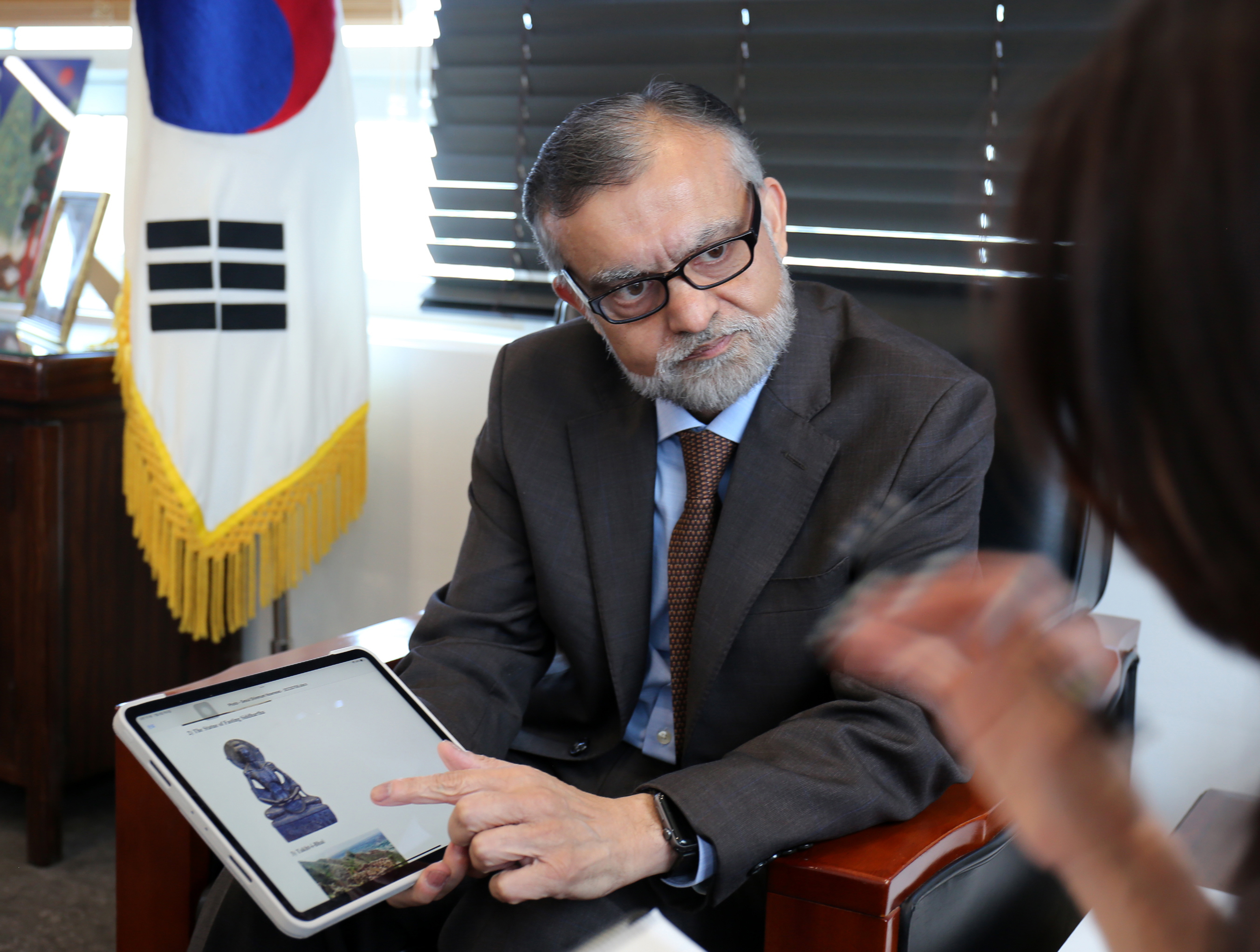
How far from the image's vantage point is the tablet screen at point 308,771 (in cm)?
108

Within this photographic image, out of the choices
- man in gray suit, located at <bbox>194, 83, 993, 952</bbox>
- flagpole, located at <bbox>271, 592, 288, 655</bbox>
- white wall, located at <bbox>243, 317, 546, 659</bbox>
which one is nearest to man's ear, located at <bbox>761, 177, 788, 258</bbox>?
man in gray suit, located at <bbox>194, 83, 993, 952</bbox>

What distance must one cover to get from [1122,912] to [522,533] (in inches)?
47.2

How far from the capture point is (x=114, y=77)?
9.77ft

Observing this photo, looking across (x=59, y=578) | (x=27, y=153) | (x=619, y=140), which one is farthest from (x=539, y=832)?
(x=27, y=153)

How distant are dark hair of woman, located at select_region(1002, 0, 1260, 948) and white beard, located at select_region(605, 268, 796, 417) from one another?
1.00 m

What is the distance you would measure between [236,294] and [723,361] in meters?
1.20

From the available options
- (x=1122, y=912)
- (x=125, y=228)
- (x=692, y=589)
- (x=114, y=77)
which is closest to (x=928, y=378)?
(x=692, y=589)

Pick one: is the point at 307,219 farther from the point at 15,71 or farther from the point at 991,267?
the point at 991,267

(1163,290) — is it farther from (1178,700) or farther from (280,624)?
(280,624)

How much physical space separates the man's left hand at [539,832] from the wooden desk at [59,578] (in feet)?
4.72

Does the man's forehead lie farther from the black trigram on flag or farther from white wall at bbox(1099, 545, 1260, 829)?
the black trigram on flag

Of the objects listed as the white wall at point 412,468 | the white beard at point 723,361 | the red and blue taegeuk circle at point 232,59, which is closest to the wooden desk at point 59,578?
the white wall at point 412,468

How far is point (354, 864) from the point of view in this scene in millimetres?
1112

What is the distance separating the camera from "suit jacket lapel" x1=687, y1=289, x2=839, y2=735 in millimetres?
1341
